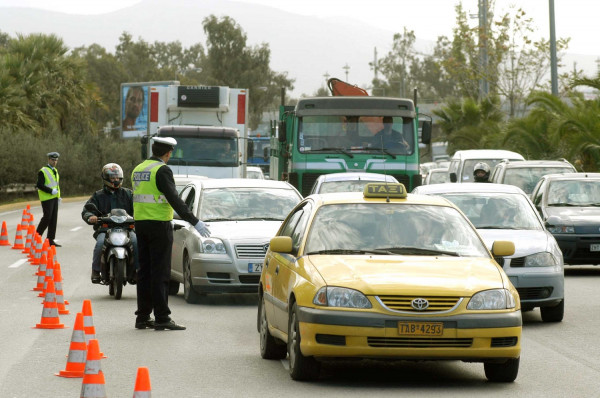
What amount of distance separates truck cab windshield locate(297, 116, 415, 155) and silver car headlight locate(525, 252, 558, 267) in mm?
11494

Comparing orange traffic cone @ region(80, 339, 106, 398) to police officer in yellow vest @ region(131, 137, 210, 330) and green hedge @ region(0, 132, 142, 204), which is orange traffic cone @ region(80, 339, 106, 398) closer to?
police officer in yellow vest @ region(131, 137, 210, 330)

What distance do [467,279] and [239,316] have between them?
517 centimetres

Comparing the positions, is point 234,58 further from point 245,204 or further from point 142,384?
point 142,384

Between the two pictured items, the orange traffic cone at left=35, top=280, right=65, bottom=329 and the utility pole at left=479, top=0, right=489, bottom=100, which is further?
the utility pole at left=479, top=0, right=489, bottom=100

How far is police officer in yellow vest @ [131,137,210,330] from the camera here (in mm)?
12133

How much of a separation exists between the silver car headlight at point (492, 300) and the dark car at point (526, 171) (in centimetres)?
1570

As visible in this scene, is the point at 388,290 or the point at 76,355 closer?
the point at 388,290

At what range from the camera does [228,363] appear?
1023 centimetres

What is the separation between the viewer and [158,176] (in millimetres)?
12117

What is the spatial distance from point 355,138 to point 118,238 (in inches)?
407

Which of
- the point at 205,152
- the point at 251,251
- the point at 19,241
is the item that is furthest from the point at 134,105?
the point at 251,251

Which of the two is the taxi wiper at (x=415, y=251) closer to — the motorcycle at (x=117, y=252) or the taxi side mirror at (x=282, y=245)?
the taxi side mirror at (x=282, y=245)

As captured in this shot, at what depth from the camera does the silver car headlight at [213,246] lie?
1498 centimetres

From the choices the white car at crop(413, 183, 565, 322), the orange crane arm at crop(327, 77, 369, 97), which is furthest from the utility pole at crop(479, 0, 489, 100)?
the white car at crop(413, 183, 565, 322)
